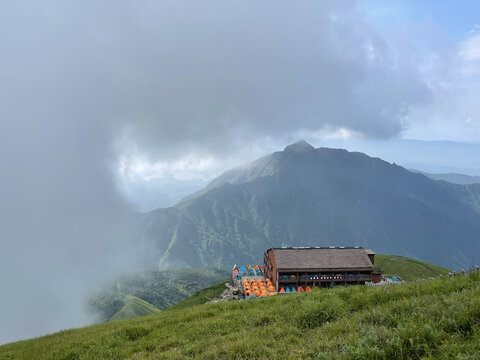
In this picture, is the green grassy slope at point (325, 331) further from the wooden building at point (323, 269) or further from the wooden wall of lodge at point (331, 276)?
the wooden wall of lodge at point (331, 276)

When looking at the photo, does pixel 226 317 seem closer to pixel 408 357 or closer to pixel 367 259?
pixel 408 357

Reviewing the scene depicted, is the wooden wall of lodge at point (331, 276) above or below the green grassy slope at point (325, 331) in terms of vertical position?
below

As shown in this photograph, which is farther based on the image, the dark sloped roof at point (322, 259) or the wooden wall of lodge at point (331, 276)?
the dark sloped roof at point (322, 259)

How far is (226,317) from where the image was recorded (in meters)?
13.6

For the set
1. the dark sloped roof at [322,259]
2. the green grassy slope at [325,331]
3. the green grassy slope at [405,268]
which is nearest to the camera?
the green grassy slope at [325,331]

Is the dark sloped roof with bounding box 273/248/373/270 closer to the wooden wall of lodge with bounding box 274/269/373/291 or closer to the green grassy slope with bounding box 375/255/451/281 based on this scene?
the wooden wall of lodge with bounding box 274/269/373/291

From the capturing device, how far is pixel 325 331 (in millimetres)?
9055

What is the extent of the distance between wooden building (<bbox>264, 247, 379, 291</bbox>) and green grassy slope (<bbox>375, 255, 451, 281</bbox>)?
30242 millimetres

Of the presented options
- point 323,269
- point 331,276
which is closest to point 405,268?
point 331,276

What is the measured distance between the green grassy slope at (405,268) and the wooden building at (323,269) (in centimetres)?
3024

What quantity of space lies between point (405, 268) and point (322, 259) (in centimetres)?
4886

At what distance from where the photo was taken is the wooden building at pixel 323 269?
7138cm

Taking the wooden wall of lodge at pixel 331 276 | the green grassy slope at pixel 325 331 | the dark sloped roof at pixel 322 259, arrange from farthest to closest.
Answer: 1. the dark sloped roof at pixel 322 259
2. the wooden wall of lodge at pixel 331 276
3. the green grassy slope at pixel 325 331

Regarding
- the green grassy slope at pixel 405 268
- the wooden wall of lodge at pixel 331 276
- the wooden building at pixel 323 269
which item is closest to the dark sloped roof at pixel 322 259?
the wooden building at pixel 323 269
